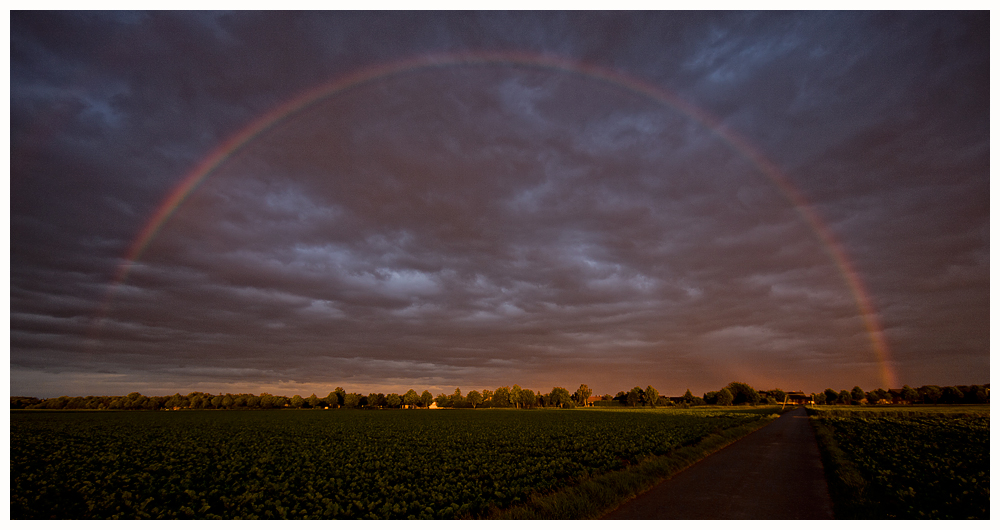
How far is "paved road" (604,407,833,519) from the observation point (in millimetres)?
12602

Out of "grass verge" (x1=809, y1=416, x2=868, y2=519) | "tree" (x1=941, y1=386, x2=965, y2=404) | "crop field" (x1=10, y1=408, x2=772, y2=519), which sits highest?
"tree" (x1=941, y1=386, x2=965, y2=404)

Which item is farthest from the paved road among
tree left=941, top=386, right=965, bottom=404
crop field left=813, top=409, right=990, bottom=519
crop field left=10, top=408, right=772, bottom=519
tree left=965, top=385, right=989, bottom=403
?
tree left=941, top=386, right=965, bottom=404

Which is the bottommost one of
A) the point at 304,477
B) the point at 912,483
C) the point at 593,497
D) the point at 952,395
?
the point at 304,477

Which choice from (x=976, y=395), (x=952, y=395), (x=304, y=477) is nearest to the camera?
(x=304, y=477)

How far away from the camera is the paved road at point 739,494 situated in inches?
496

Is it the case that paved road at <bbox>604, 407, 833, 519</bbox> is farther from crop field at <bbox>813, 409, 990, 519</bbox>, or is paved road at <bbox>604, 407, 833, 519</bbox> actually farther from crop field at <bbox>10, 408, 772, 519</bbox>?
crop field at <bbox>10, 408, 772, 519</bbox>

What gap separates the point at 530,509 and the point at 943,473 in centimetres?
1842

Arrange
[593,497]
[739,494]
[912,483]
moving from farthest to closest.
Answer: [912,483], [739,494], [593,497]

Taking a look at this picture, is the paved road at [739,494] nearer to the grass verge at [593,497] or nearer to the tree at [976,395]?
the grass verge at [593,497]

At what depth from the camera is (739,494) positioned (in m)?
14.8

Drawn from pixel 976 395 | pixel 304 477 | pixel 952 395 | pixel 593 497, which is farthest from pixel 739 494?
pixel 952 395

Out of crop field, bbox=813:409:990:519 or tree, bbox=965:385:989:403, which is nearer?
crop field, bbox=813:409:990:519

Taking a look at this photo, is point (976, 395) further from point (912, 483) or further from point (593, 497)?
point (593, 497)

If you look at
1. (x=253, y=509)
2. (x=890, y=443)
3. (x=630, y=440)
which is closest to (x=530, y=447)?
(x=630, y=440)
